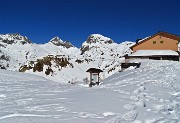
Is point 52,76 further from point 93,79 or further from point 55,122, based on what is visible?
point 55,122

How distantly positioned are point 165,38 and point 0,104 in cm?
4454

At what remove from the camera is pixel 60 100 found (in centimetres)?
829

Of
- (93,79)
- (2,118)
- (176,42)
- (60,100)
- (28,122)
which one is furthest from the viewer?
(176,42)

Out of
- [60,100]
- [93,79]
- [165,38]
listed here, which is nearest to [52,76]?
[165,38]

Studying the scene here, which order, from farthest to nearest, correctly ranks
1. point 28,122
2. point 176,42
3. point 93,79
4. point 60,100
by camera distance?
1. point 176,42
2. point 93,79
3. point 60,100
4. point 28,122

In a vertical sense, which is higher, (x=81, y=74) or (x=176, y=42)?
(x=176, y=42)

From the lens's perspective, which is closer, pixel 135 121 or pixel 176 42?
pixel 135 121

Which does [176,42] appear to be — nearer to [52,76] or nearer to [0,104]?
[52,76]

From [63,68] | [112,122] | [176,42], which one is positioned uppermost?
[176,42]

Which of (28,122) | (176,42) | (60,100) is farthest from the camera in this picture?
(176,42)

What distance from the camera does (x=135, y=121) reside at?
5711 millimetres

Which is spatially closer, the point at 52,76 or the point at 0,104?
the point at 0,104

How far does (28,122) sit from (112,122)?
1.68m

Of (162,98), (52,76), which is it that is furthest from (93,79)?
(52,76)
